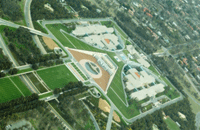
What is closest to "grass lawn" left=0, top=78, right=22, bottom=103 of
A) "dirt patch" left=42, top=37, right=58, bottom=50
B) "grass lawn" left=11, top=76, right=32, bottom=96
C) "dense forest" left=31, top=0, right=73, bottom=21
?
"grass lawn" left=11, top=76, right=32, bottom=96

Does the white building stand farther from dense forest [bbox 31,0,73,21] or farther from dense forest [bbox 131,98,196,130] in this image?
dense forest [bbox 131,98,196,130]

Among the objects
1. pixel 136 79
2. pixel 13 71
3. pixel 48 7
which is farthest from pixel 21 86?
pixel 136 79

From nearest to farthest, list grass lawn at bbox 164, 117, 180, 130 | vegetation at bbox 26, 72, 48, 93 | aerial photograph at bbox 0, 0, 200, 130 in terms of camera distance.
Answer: aerial photograph at bbox 0, 0, 200, 130 → vegetation at bbox 26, 72, 48, 93 → grass lawn at bbox 164, 117, 180, 130

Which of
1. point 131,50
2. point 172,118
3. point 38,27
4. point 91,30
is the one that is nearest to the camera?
point 38,27

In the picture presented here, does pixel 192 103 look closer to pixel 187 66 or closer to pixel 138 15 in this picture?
pixel 187 66

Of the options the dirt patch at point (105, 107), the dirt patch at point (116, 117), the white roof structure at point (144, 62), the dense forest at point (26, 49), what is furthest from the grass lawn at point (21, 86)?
the white roof structure at point (144, 62)

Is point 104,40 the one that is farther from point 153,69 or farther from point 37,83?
point 37,83
